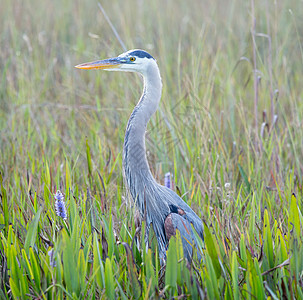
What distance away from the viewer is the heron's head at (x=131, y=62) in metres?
2.32

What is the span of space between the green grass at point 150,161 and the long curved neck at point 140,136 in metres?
0.17

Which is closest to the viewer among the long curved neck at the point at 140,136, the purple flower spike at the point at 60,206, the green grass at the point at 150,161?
the green grass at the point at 150,161

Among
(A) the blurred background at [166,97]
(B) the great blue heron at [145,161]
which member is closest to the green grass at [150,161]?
(A) the blurred background at [166,97]

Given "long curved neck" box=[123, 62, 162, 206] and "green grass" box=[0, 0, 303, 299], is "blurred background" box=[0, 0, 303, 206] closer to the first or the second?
"green grass" box=[0, 0, 303, 299]

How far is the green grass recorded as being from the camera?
170 centimetres

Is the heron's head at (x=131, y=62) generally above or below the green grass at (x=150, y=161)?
above

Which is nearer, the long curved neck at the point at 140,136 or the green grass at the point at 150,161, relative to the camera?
the green grass at the point at 150,161

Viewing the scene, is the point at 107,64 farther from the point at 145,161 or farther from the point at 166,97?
the point at 166,97

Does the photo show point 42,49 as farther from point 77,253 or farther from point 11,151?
point 77,253

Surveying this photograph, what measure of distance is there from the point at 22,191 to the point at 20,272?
3.15 ft

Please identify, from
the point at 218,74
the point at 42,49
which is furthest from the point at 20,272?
the point at 42,49

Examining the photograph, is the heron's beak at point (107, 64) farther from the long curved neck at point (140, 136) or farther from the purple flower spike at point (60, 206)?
the purple flower spike at point (60, 206)

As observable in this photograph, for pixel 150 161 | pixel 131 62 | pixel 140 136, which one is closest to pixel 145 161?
pixel 140 136

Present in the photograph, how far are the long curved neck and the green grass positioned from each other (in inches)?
6.7
